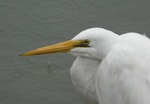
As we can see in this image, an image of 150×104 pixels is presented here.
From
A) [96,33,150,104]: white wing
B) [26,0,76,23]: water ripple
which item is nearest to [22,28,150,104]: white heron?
[96,33,150,104]: white wing

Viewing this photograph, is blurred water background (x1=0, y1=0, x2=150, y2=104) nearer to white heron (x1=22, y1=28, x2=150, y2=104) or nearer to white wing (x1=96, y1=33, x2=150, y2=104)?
white heron (x1=22, y1=28, x2=150, y2=104)

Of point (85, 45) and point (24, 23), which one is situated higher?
point (85, 45)

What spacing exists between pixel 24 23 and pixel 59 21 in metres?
0.45

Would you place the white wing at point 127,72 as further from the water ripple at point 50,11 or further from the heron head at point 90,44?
the water ripple at point 50,11

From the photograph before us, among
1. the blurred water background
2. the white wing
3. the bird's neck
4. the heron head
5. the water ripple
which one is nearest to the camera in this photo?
the white wing

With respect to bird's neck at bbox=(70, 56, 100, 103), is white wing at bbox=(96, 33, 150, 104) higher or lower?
higher

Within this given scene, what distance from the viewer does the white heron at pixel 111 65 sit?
3.91 meters

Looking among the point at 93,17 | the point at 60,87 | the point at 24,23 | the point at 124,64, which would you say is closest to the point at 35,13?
the point at 24,23

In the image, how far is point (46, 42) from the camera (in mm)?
5652

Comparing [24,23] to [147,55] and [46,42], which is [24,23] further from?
[147,55]

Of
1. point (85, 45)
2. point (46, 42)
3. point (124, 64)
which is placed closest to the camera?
point (124, 64)

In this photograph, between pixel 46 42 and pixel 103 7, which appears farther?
pixel 103 7

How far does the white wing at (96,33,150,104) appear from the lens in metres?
3.88

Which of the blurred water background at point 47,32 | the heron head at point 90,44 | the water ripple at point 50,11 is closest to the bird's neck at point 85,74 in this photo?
the heron head at point 90,44
